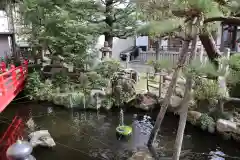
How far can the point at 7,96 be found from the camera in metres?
8.57

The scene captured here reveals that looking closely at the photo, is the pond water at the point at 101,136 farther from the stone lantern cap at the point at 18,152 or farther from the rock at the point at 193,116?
the stone lantern cap at the point at 18,152

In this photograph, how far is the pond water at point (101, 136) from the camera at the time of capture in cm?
710

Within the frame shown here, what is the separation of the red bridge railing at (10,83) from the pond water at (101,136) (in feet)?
4.58

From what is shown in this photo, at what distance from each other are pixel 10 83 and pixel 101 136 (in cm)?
491

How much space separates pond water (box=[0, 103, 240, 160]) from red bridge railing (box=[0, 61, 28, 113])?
1394 mm

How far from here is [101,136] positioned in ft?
27.3

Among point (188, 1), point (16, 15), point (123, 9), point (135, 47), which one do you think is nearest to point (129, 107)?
point (123, 9)

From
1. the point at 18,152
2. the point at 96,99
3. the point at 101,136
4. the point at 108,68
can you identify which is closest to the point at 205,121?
the point at 101,136

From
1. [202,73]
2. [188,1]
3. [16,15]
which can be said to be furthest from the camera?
[16,15]

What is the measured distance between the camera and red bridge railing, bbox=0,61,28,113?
7896mm

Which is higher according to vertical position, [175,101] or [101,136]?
[175,101]

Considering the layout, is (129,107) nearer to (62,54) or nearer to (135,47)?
(62,54)

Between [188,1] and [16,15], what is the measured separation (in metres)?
16.9

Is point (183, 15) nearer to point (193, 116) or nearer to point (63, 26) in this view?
point (193, 116)
